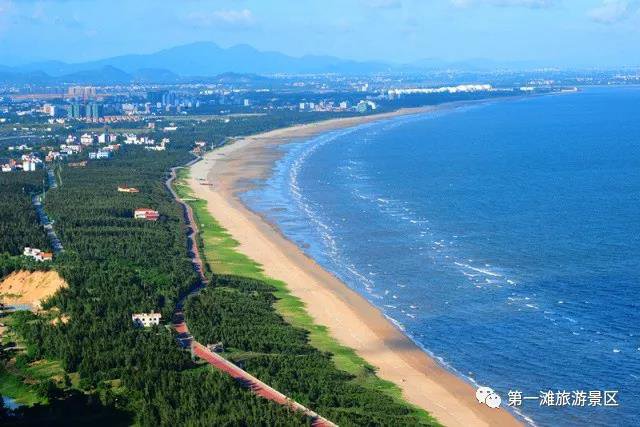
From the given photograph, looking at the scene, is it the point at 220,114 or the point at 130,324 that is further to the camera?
the point at 220,114

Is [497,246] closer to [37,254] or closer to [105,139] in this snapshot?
[37,254]

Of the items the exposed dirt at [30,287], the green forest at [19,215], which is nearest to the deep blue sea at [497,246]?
the exposed dirt at [30,287]

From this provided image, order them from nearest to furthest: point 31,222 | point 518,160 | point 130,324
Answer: point 130,324, point 31,222, point 518,160

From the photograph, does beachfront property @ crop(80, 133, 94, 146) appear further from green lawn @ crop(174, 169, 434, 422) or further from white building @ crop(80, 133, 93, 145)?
green lawn @ crop(174, 169, 434, 422)

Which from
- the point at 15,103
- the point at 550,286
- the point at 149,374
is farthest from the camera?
the point at 15,103

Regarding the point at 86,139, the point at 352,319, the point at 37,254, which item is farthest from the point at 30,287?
the point at 86,139

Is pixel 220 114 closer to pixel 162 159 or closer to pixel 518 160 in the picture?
pixel 162 159

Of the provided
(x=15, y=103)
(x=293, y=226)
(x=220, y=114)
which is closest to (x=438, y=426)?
(x=293, y=226)
